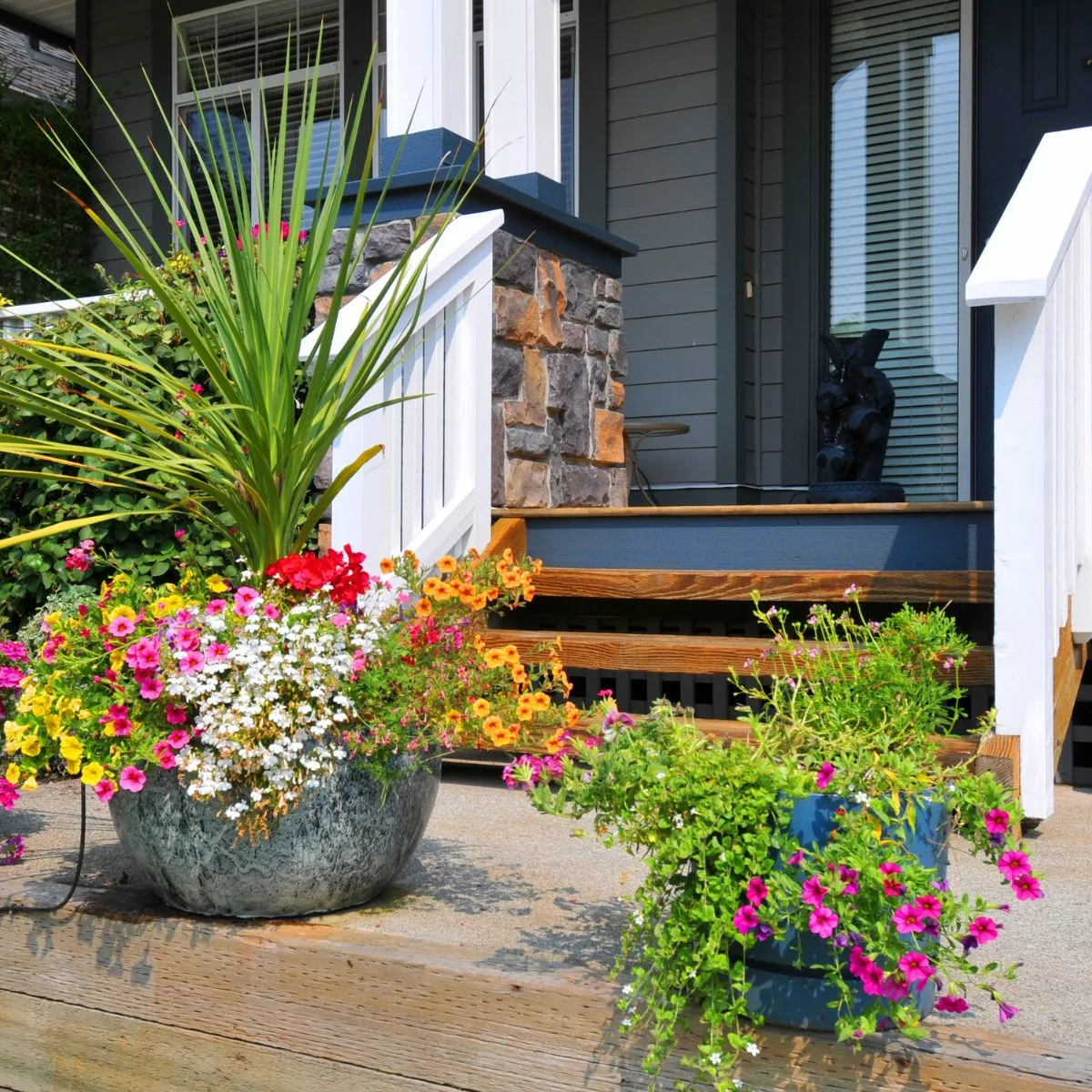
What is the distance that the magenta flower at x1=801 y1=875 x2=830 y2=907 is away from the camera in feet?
4.58

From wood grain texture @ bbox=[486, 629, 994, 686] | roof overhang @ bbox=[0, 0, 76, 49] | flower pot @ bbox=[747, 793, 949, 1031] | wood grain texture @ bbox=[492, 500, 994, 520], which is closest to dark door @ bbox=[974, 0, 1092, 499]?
wood grain texture @ bbox=[492, 500, 994, 520]

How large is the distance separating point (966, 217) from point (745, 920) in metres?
4.46

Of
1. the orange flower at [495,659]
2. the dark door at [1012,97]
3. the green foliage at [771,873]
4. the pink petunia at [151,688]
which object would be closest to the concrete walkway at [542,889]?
the green foliage at [771,873]

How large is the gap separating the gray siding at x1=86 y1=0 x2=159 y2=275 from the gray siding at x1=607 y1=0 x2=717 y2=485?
9.25 feet

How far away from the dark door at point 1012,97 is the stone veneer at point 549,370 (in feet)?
5.28

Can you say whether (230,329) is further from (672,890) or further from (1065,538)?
(1065,538)

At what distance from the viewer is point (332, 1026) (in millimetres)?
1833

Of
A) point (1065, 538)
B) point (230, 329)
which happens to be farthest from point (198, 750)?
point (1065, 538)

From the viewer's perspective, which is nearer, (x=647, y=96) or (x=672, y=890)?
(x=672, y=890)

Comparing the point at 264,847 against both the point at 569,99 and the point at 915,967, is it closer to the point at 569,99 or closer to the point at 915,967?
the point at 915,967

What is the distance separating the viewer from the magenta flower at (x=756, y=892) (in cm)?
145

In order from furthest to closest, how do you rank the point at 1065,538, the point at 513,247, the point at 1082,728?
the point at 513,247 → the point at 1082,728 → the point at 1065,538

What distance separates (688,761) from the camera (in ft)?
5.14

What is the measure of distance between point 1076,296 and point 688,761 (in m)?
1.92
